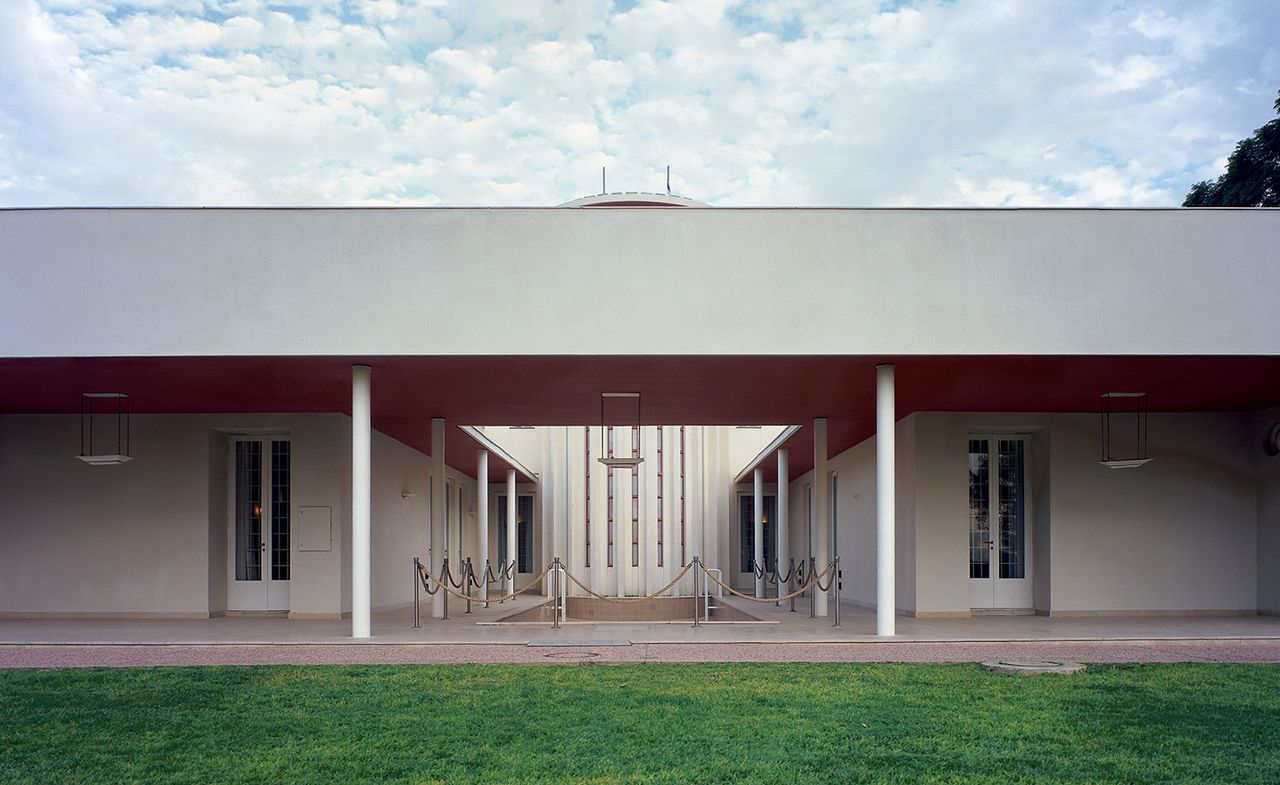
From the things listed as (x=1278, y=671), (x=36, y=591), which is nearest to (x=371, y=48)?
(x=36, y=591)

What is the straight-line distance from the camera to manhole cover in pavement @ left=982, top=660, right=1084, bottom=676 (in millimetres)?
8805

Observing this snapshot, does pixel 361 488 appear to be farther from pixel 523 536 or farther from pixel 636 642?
pixel 523 536

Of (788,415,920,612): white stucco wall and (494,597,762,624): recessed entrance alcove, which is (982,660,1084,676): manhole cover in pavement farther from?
(494,597,762,624): recessed entrance alcove

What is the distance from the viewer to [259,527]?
15.7 m

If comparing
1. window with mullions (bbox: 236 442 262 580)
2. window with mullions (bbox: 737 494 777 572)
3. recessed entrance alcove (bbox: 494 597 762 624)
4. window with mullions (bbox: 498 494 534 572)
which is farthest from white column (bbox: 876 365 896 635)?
window with mullions (bbox: 498 494 534 572)

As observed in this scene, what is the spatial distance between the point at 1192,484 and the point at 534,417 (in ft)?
31.6

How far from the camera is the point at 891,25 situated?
15.8 metres

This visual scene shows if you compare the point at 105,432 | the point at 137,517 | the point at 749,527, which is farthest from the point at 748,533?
the point at 105,432

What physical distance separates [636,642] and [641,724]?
4.14 m

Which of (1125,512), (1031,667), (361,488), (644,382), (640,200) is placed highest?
(640,200)

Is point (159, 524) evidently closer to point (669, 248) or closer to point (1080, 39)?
point (669, 248)

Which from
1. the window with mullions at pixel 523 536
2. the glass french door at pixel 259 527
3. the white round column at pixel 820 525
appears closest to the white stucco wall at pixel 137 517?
the glass french door at pixel 259 527

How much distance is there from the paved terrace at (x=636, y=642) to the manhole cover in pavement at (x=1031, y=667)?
607mm

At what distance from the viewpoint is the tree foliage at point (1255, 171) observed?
26531 millimetres
